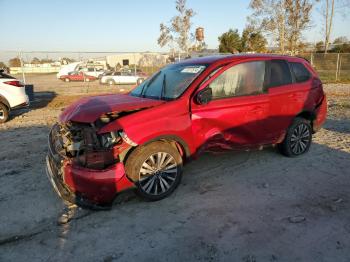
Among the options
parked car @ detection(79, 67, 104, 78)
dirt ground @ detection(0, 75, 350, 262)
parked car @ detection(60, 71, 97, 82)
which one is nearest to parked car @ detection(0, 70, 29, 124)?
dirt ground @ detection(0, 75, 350, 262)

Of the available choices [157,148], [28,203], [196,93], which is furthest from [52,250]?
[196,93]

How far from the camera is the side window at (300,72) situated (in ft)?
17.7

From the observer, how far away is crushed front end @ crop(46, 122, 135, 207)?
141 inches

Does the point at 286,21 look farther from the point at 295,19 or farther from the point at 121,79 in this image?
the point at 121,79

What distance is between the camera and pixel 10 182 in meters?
4.74

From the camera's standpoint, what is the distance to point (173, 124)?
13.1ft

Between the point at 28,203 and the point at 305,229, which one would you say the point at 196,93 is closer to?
the point at 305,229

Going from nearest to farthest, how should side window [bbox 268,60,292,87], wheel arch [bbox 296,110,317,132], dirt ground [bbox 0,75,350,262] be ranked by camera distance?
dirt ground [bbox 0,75,350,262] → side window [bbox 268,60,292,87] → wheel arch [bbox 296,110,317,132]

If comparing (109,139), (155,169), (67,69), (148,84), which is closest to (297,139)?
(148,84)

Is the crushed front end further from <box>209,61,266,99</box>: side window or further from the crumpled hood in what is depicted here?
<box>209,61,266,99</box>: side window

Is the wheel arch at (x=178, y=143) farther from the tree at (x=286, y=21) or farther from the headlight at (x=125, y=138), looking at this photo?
the tree at (x=286, y=21)

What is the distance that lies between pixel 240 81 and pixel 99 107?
2118 millimetres

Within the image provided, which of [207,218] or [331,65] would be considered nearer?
[207,218]

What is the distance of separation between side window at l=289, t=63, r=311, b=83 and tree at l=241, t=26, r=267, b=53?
23438 mm
